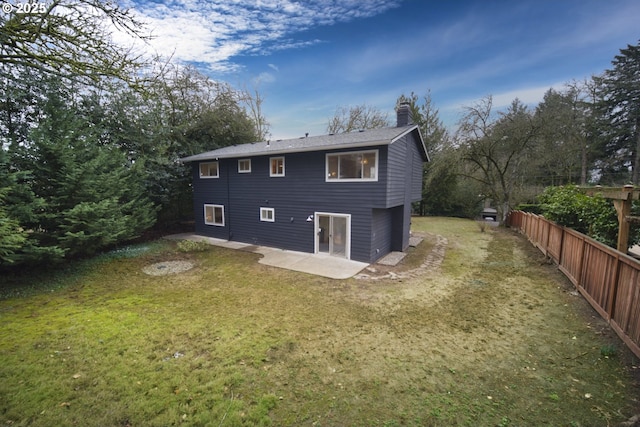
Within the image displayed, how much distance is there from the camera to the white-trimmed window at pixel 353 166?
9211mm

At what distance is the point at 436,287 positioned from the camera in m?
7.27

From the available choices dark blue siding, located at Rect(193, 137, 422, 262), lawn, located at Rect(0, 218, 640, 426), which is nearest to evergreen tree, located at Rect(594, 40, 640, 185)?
dark blue siding, located at Rect(193, 137, 422, 262)

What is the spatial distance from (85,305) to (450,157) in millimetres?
21721

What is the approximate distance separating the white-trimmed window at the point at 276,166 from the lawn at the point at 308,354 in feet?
17.5

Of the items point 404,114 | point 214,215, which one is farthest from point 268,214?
point 404,114

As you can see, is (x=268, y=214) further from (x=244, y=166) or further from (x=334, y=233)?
(x=334, y=233)

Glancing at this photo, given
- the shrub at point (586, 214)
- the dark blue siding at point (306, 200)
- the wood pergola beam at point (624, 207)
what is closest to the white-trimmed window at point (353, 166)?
the dark blue siding at point (306, 200)

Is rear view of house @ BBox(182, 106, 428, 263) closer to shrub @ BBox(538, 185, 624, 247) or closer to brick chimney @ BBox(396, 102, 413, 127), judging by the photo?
brick chimney @ BBox(396, 102, 413, 127)

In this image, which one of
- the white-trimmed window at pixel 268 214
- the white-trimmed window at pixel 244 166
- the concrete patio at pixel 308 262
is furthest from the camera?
the white-trimmed window at pixel 244 166

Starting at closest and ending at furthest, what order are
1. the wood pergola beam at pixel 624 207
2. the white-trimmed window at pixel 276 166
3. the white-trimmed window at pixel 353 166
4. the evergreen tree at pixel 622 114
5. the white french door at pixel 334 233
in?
→ the wood pergola beam at pixel 624 207, the white-trimmed window at pixel 353 166, the white french door at pixel 334 233, the white-trimmed window at pixel 276 166, the evergreen tree at pixel 622 114

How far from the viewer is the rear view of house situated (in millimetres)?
9367

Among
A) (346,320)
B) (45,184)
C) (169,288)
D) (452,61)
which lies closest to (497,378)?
(346,320)

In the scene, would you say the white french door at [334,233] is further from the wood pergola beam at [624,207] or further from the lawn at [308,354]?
the wood pergola beam at [624,207]

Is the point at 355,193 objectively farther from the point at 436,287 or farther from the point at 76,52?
the point at 76,52
